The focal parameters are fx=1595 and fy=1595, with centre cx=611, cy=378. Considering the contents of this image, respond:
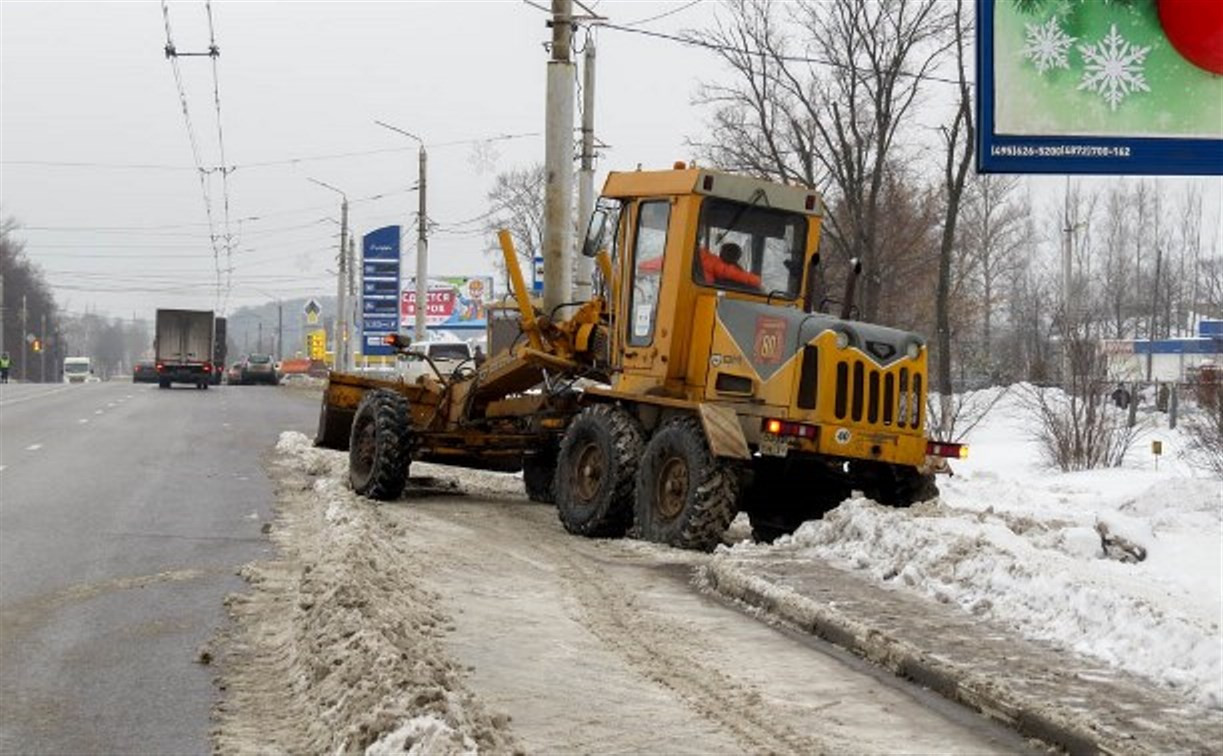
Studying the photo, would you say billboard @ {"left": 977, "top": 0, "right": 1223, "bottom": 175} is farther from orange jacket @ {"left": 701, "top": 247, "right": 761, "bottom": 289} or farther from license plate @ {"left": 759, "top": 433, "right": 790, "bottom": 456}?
orange jacket @ {"left": 701, "top": 247, "right": 761, "bottom": 289}

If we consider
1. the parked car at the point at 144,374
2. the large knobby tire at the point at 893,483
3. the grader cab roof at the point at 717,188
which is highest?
the grader cab roof at the point at 717,188

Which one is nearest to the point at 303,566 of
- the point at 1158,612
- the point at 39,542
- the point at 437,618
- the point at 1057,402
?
the point at 437,618

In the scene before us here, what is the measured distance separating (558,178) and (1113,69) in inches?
543

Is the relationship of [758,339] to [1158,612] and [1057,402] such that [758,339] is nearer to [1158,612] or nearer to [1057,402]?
[1158,612]

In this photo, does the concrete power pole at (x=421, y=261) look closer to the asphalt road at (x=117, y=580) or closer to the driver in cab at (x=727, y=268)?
the asphalt road at (x=117, y=580)

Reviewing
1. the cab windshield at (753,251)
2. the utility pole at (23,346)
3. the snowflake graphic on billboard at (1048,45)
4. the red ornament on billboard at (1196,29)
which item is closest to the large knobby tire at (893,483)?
the cab windshield at (753,251)

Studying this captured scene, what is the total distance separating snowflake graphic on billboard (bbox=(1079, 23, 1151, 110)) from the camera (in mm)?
8695

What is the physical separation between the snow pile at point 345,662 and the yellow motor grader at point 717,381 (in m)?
2.58

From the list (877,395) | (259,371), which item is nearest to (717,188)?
(877,395)

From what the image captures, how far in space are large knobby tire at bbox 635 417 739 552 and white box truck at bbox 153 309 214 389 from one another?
172 feet

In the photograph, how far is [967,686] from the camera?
7.70m

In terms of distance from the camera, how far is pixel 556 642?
9.05m

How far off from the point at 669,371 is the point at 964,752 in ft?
26.5

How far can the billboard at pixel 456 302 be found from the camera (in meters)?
93.2
